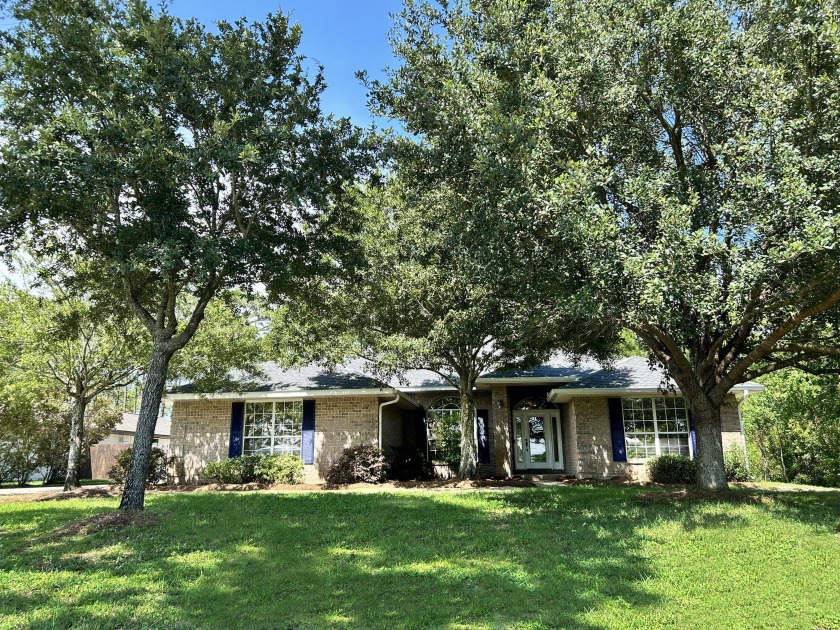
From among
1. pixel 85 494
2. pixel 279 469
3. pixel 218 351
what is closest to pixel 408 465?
pixel 279 469

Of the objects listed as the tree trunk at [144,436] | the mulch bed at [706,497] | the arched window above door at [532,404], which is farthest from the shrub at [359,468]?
the mulch bed at [706,497]

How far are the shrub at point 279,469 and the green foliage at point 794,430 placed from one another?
14.0m

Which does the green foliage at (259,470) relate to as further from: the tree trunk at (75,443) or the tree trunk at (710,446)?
the tree trunk at (710,446)

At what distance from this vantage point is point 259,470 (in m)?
15.7

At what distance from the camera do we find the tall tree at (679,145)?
282 inches

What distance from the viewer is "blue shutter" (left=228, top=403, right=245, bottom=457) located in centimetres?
1681

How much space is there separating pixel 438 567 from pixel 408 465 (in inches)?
451

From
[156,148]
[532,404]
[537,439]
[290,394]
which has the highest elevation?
[156,148]

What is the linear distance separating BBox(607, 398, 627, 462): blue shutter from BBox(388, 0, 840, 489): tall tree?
5.78 meters

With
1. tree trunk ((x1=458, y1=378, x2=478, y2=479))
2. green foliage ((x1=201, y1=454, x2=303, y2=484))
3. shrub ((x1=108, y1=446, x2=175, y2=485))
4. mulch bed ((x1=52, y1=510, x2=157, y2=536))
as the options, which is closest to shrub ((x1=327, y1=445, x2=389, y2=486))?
green foliage ((x1=201, y1=454, x2=303, y2=484))

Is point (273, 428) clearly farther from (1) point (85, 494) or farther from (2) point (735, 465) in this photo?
(2) point (735, 465)

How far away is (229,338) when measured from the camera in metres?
15.9

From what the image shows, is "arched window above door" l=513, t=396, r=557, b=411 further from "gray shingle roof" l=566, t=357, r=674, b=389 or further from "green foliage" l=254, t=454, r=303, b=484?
"green foliage" l=254, t=454, r=303, b=484

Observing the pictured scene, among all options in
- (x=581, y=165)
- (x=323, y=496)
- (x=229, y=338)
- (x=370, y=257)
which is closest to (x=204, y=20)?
(x=370, y=257)
